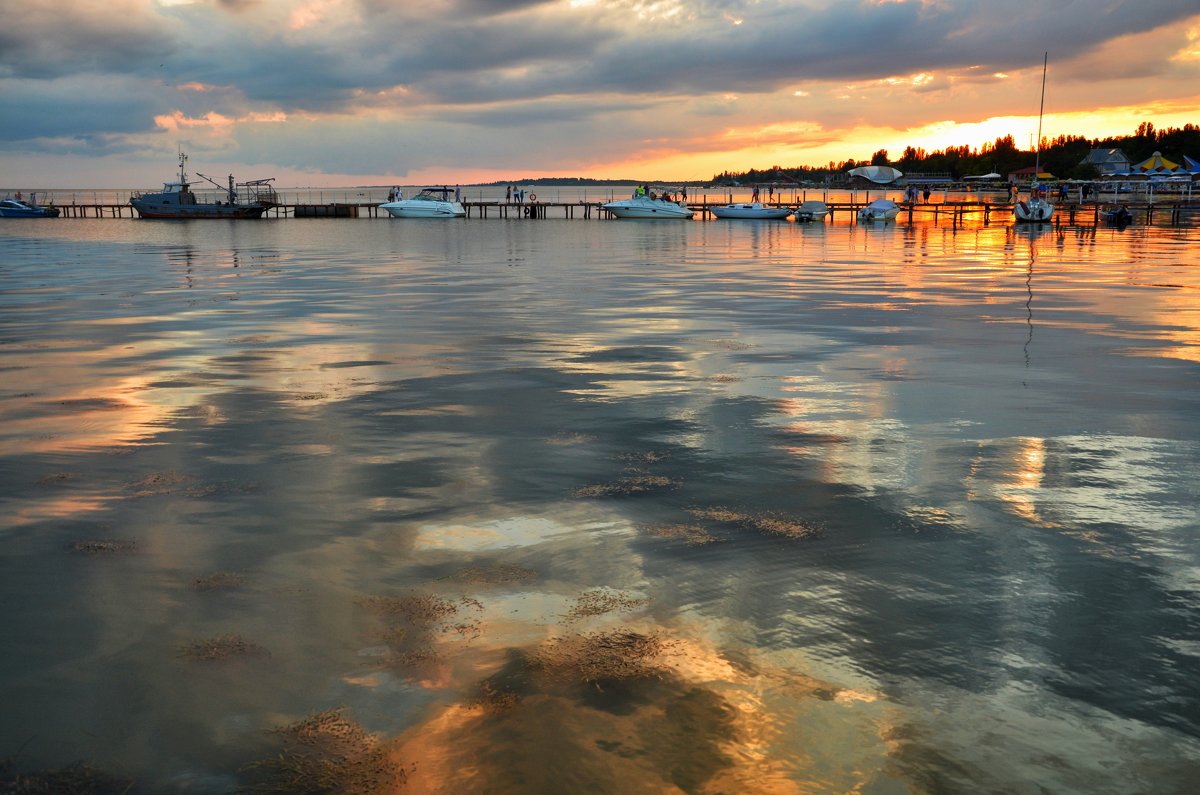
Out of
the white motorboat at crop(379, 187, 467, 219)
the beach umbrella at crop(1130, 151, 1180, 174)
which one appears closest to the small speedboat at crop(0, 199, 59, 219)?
the white motorboat at crop(379, 187, 467, 219)

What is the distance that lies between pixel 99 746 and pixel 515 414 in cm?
663

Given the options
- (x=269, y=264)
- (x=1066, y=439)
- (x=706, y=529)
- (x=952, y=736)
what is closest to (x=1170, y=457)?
(x=1066, y=439)

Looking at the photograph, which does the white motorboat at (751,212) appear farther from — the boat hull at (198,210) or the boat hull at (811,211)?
the boat hull at (198,210)

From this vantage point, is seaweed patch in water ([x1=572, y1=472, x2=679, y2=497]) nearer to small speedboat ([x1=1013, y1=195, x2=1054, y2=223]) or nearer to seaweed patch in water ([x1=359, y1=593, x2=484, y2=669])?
seaweed patch in water ([x1=359, y1=593, x2=484, y2=669])

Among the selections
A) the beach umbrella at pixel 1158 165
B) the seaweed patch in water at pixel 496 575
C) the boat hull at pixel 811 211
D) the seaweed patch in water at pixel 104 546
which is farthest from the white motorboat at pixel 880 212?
the seaweed patch in water at pixel 104 546

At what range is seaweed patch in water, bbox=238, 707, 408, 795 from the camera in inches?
154

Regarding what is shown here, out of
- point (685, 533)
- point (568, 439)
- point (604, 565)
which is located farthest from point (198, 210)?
point (604, 565)

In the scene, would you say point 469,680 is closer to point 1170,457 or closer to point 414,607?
point 414,607

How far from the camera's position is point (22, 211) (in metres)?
101

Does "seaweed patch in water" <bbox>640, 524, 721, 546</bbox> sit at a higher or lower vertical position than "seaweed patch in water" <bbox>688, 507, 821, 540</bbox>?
lower

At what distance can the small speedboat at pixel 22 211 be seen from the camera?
101m

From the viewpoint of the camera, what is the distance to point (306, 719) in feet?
14.5

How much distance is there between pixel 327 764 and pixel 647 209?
305 ft

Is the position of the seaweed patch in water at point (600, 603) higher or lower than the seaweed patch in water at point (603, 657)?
higher
